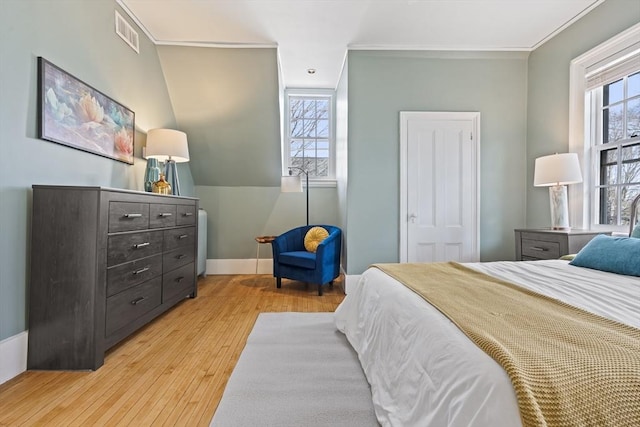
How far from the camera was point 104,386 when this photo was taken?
66.9 inches

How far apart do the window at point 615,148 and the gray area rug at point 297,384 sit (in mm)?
2573

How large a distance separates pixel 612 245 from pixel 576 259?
196 millimetres

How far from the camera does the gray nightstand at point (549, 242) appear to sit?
250 cm

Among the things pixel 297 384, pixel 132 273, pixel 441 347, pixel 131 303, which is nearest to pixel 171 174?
pixel 132 273

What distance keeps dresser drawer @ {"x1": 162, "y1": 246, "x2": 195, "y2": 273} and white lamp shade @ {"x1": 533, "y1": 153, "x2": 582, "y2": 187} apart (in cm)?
335

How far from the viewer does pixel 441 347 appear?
3.25ft

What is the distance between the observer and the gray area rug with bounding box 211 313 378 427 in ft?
4.64

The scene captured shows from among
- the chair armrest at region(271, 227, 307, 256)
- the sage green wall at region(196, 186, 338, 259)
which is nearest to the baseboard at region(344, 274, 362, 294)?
the chair armrest at region(271, 227, 307, 256)

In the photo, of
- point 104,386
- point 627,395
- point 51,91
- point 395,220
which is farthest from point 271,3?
point 627,395

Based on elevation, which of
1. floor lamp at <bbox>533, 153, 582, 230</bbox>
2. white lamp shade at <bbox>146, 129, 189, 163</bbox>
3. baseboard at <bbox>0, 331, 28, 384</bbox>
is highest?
white lamp shade at <bbox>146, 129, 189, 163</bbox>

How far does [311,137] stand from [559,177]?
10.3ft

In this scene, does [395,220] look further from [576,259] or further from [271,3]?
[271,3]

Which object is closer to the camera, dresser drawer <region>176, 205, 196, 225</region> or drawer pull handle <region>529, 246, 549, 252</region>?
drawer pull handle <region>529, 246, 549, 252</region>

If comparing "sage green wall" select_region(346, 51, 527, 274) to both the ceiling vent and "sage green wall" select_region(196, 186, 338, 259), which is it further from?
the ceiling vent
